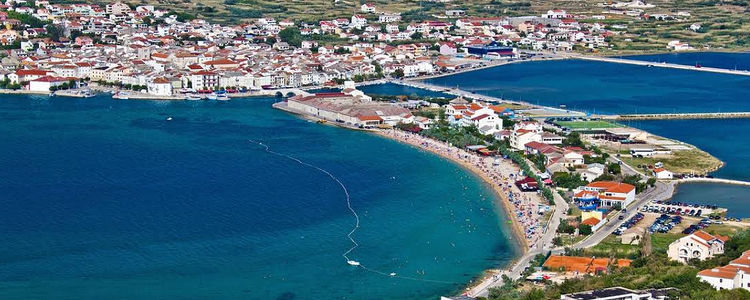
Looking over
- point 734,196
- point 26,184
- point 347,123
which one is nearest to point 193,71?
point 347,123

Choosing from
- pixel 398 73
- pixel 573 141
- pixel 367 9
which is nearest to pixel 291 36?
pixel 398 73

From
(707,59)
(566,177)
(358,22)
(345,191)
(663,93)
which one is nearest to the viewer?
(345,191)

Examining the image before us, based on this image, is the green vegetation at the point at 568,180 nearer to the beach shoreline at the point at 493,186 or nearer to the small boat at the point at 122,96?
the beach shoreline at the point at 493,186

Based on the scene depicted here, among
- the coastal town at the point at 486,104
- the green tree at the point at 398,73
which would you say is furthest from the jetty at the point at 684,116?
the green tree at the point at 398,73

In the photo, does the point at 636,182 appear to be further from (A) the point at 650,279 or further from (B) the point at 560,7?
(B) the point at 560,7

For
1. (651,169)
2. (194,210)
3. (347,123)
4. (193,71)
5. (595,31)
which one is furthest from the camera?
(595,31)

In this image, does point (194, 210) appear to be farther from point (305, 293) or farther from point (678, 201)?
point (678, 201)

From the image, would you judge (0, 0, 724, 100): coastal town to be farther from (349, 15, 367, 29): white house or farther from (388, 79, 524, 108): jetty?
(388, 79, 524, 108): jetty
